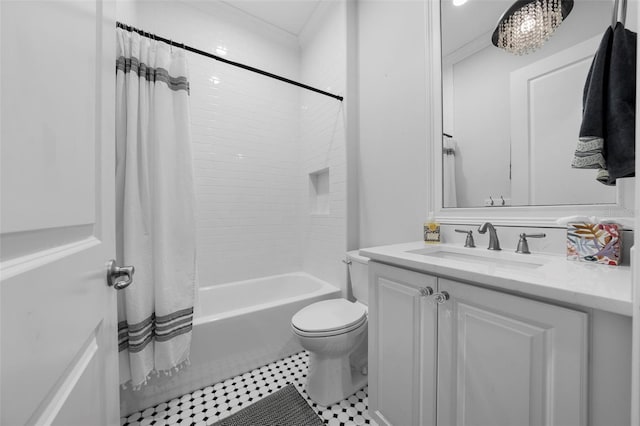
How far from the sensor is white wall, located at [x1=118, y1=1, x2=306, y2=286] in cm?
208

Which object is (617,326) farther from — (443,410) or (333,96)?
(333,96)

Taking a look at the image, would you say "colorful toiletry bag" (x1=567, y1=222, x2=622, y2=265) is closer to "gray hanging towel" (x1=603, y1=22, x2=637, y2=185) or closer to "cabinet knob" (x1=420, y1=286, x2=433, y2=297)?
"gray hanging towel" (x1=603, y1=22, x2=637, y2=185)

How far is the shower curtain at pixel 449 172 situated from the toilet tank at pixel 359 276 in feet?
2.01

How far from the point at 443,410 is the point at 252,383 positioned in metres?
1.11

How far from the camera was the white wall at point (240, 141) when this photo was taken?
6.82 ft

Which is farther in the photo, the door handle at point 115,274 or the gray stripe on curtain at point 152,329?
the gray stripe on curtain at point 152,329

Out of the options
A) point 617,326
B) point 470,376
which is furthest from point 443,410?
point 617,326

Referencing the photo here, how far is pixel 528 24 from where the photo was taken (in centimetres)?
108

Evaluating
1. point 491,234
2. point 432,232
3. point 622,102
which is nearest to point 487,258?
point 491,234

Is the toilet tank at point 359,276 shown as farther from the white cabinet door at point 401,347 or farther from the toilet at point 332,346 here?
the white cabinet door at point 401,347

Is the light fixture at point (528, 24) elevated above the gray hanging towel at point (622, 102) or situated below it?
above

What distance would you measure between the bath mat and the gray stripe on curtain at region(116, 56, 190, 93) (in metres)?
1.76

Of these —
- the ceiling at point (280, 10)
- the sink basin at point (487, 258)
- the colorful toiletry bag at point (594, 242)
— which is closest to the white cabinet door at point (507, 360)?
the sink basin at point (487, 258)

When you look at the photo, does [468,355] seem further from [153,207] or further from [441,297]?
[153,207]
